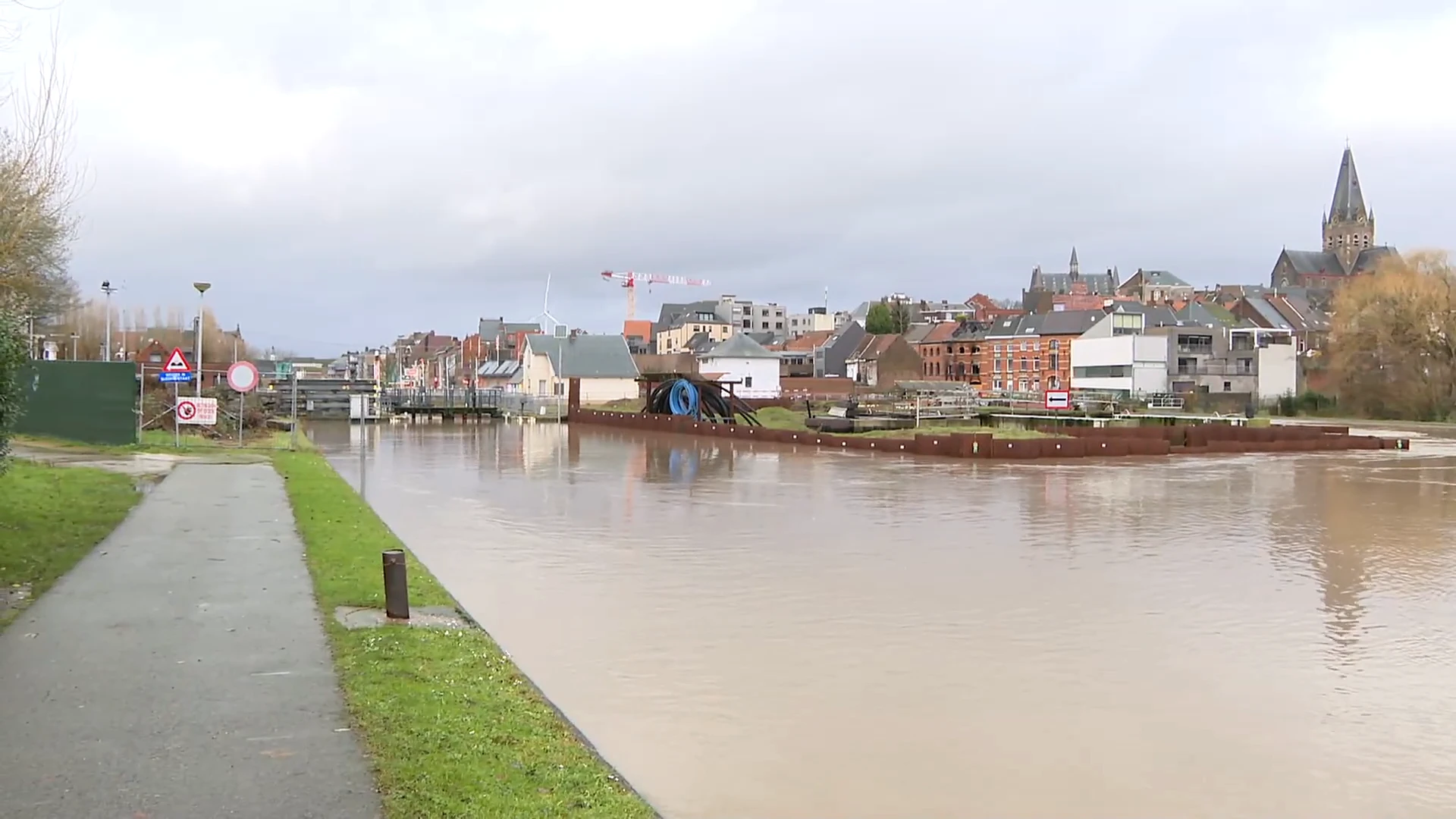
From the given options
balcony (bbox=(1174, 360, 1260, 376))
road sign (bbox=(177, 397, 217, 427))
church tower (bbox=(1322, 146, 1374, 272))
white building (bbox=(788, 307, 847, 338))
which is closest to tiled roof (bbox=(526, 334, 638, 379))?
balcony (bbox=(1174, 360, 1260, 376))

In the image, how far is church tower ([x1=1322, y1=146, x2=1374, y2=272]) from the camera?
168 metres

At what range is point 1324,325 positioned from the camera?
11875cm

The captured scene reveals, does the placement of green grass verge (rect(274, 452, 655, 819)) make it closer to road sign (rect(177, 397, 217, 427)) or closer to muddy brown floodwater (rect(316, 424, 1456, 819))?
muddy brown floodwater (rect(316, 424, 1456, 819))

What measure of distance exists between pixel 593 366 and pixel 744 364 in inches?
692

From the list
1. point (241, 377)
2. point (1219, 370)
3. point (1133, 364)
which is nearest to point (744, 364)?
point (1133, 364)

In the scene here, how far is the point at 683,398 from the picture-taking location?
5731 cm

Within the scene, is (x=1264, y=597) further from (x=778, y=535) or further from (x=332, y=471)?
(x=332, y=471)

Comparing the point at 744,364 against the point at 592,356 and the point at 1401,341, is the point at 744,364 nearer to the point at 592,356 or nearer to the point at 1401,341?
the point at 592,356

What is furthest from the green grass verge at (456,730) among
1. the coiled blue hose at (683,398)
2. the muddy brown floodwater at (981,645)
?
the coiled blue hose at (683,398)

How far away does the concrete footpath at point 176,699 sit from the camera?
5496 mm

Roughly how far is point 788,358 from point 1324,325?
5949 centimetres

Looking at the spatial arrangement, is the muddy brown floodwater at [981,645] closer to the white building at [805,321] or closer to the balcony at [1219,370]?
the balcony at [1219,370]

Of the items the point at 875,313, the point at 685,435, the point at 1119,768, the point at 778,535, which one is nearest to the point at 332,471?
the point at 778,535

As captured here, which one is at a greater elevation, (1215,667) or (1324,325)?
(1324,325)
